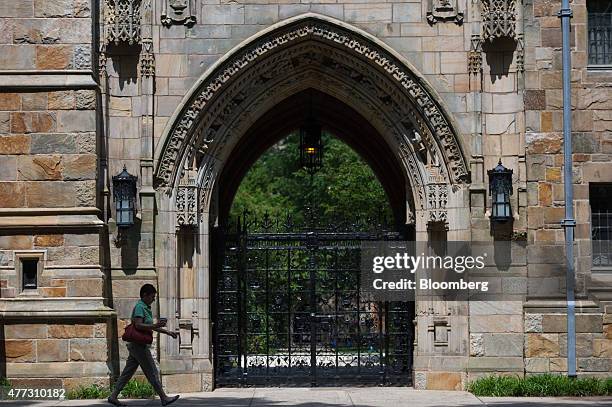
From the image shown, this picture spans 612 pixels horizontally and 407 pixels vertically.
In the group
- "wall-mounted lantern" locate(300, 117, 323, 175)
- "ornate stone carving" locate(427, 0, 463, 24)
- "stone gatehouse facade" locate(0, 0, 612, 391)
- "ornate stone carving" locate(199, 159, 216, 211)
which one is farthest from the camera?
"wall-mounted lantern" locate(300, 117, 323, 175)

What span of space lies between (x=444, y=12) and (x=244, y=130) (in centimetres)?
321

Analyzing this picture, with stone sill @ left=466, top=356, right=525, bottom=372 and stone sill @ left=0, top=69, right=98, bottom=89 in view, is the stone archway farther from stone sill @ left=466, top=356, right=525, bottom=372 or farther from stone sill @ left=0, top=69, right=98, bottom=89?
stone sill @ left=466, top=356, right=525, bottom=372

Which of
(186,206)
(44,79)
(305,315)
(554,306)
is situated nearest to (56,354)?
(186,206)

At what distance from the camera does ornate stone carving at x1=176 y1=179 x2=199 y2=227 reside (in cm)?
1698

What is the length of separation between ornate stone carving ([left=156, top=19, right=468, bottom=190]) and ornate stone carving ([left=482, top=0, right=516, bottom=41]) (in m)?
1.17

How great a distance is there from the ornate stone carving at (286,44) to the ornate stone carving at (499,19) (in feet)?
3.85


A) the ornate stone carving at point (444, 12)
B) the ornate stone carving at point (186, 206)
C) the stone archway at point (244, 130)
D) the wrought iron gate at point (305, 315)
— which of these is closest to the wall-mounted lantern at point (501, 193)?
the stone archway at point (244, 130)

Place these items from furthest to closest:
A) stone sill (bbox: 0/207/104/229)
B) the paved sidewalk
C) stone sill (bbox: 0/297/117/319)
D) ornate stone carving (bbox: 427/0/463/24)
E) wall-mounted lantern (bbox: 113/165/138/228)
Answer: ornate stone carving (bbox: 427/0/463/24), wall-mounted lantern (bbox: 113/165/138/228), stone sill (bbox: 0/207/104/229), stone sill (bbox: 0/297/117/319), the paved sidewalk

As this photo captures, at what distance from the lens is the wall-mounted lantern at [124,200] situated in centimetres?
1650

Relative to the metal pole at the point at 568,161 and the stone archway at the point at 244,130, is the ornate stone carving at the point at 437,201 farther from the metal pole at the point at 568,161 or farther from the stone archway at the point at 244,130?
the metal pole at the point at 568,161

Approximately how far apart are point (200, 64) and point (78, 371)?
442 centimetres

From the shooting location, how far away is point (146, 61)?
55.3ft

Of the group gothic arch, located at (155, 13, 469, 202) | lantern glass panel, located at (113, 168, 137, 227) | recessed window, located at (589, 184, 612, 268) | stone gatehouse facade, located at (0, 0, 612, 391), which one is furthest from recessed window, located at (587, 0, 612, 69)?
lantern glass panel, located at (113, 168, 137, 227)

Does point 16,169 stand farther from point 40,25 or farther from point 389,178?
point 389,178
